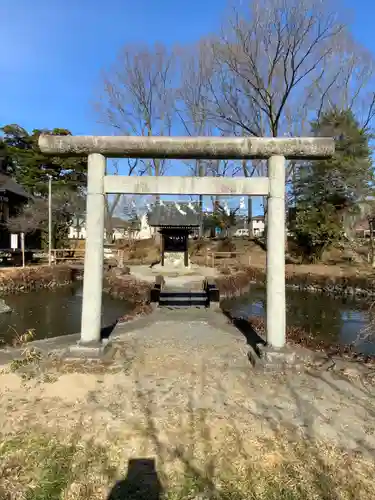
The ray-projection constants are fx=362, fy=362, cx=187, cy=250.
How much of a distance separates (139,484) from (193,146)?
14.9 ft

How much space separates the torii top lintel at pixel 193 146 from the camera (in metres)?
5.66

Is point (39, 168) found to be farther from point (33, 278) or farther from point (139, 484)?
point (139, 484)

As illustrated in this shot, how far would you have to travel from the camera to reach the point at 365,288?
61.1ft

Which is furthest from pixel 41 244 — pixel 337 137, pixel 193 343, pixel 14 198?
pixel 193 343

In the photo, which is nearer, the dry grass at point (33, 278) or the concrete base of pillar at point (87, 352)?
the concrete base of pillar at point (87, 352)

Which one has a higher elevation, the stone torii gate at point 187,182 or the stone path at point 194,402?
the stone torii gate at point 187,182

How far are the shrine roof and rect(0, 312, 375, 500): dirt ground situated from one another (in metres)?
16.9

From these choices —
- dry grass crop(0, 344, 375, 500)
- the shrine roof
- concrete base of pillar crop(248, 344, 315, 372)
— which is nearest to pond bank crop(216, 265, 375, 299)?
the shrine roof

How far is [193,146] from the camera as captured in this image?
5.74 metres

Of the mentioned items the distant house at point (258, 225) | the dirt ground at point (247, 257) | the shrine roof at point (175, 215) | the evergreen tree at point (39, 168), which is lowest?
the dirt ground at point (247, 257)

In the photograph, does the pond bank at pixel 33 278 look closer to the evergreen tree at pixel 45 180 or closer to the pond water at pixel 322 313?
the evergreen tree at pixel 45 180

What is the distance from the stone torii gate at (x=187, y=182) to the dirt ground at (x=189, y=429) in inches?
38.0

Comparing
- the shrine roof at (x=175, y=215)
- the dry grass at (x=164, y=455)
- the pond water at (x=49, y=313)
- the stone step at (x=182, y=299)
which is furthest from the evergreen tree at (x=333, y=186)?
the dry grass at (x=164, y=455)

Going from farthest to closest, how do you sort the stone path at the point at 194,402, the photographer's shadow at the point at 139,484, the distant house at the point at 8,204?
the distant house at the point at 8,204
the stone path at the point at 194,402
the photographer's shadow at the point at 139,484
